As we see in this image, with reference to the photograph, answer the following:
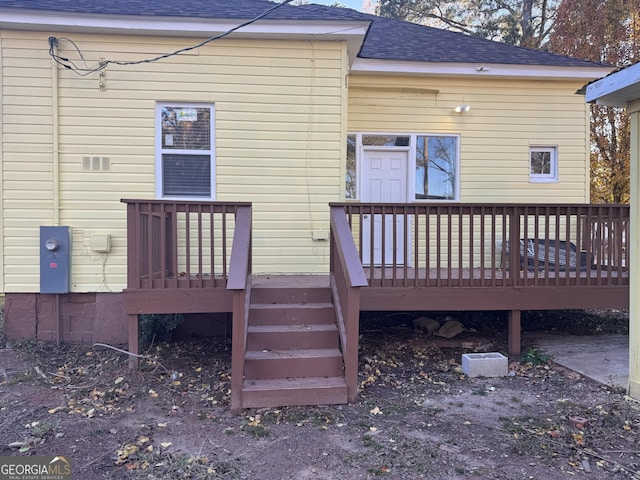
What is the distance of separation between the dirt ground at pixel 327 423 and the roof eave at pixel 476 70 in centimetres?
413

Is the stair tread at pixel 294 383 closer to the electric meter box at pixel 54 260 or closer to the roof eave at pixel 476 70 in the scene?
the electric meter box at pixel 54 260

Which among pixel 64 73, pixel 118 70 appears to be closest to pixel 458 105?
pixel 118 70

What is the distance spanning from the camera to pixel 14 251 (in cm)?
559

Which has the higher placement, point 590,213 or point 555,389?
point 590,213

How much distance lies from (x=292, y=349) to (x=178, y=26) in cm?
408

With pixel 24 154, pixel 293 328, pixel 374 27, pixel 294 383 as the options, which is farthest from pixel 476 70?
pixel 24 154

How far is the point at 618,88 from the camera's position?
3631 millimetres

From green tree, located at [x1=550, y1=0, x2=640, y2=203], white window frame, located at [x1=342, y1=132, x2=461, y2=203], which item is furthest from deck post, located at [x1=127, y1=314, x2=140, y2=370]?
green tree, located at [x1=550, y1=0, x2=640, y2=203]

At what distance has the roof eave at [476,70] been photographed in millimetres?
6805

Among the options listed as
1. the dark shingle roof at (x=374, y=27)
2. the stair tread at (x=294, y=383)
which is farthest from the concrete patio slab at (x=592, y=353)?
the dark shingle roof at (x=374, y=27)

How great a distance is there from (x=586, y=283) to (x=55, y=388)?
5562 millimetres

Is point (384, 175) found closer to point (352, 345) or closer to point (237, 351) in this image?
point (352, 345)

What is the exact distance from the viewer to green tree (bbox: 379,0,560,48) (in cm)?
1502

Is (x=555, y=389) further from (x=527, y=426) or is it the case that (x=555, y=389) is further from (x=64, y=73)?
(x=64, y=73)
